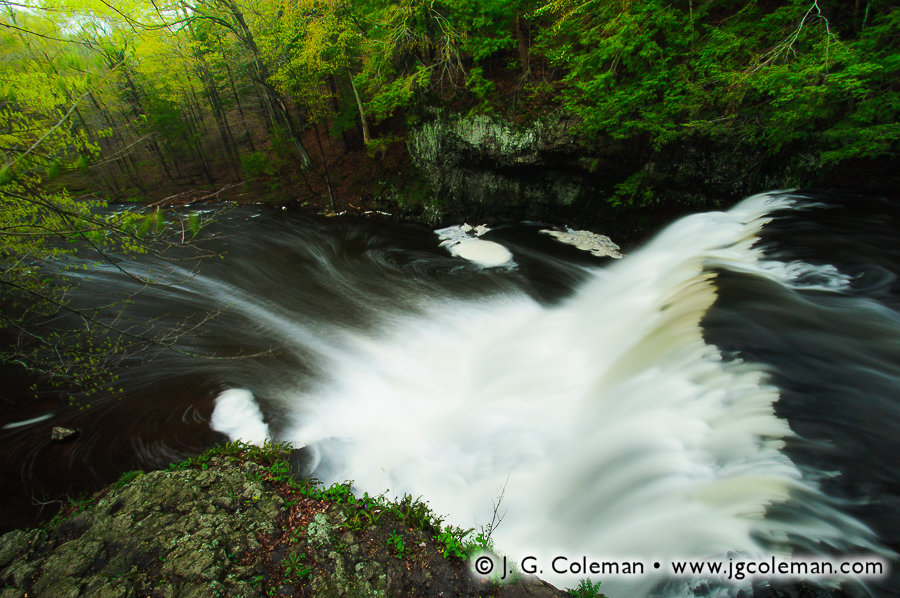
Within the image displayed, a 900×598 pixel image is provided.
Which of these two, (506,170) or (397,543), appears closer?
(397,543)

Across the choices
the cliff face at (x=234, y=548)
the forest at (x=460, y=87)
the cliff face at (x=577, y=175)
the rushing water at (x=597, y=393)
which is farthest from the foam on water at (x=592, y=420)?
the forest at (x=460, y=87)

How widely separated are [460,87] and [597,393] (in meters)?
10.7

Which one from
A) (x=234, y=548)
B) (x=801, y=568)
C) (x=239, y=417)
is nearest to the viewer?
(x=801, y=568)

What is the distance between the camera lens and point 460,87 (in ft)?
40.4

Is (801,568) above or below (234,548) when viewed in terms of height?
above

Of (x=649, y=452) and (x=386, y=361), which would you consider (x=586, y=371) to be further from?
(x=386, y=361)

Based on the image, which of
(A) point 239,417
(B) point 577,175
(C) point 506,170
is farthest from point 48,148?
(B) point 577,175

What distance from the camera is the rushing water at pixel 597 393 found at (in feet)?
10.6

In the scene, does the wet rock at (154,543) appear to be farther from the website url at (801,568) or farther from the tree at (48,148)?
the website url at (801,568)

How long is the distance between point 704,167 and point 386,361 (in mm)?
9018

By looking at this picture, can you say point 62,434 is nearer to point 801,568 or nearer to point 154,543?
point 154,543

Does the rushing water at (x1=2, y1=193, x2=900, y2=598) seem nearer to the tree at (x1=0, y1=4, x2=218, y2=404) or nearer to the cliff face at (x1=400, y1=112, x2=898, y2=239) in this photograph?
the cliff face at (x1=400, y1=112, x2=898, y2=239)

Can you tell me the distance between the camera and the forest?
2.96 m

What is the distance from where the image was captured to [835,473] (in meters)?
3.06
